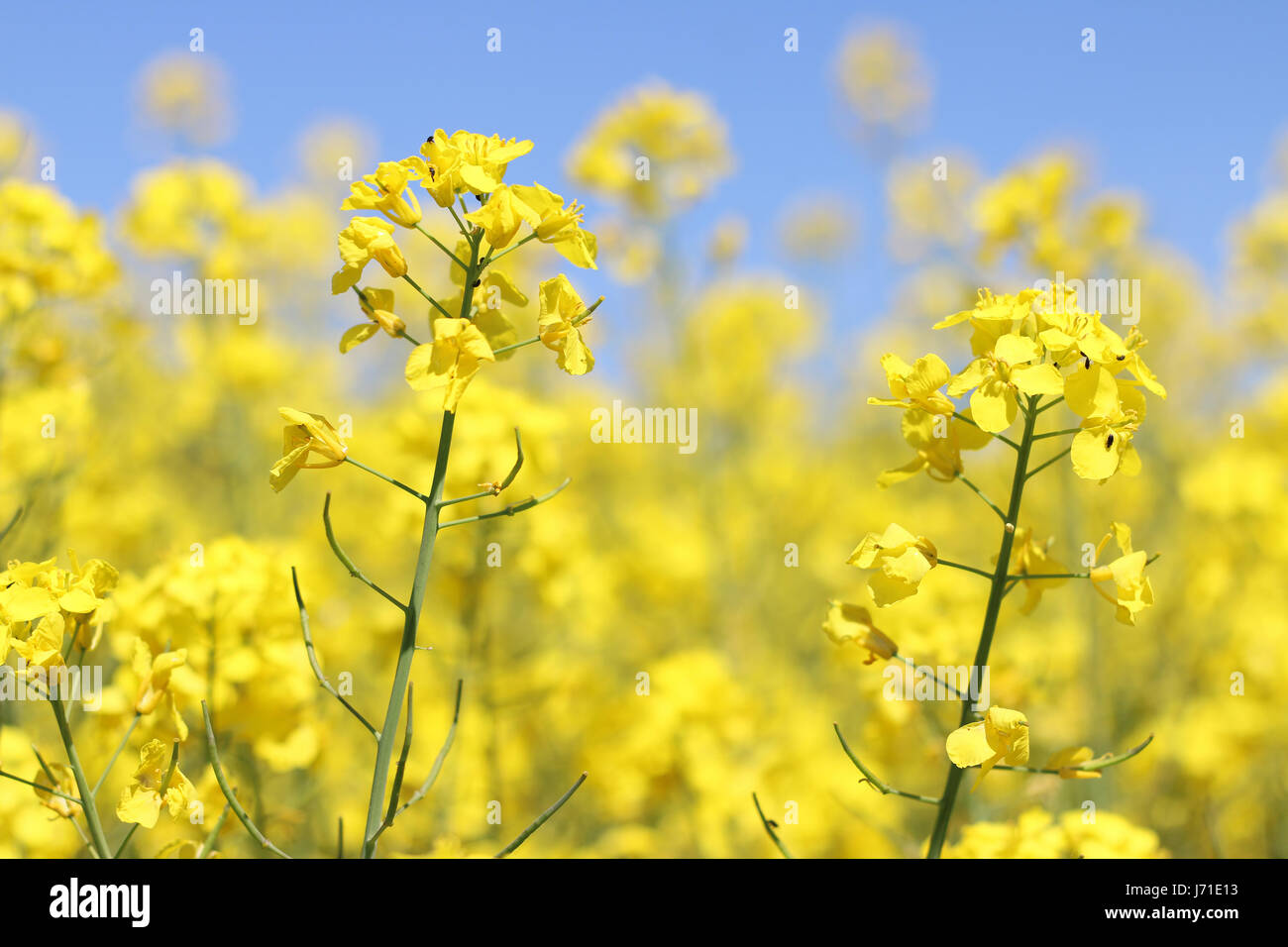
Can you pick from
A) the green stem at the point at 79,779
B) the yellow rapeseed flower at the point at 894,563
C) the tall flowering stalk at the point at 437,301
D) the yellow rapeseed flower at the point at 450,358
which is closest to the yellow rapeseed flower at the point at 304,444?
the tall flowering stalk at the point at 437,301

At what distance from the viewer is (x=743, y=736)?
10.6 ft

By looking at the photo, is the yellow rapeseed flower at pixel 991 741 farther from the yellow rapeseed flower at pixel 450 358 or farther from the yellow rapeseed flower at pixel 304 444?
the yellow rapeseed flower at pixel 304 444

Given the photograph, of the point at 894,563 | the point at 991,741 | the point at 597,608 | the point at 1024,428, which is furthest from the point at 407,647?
the point at 597,608

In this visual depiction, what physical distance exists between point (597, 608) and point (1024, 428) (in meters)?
3.30

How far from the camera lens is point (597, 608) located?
177 inches

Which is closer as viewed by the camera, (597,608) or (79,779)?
(79,779)

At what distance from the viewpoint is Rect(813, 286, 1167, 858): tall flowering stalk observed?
129cm

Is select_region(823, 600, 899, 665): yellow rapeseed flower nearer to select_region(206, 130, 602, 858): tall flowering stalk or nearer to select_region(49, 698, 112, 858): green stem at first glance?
select_region(206, 130, 602, 858): tall flowering stalk

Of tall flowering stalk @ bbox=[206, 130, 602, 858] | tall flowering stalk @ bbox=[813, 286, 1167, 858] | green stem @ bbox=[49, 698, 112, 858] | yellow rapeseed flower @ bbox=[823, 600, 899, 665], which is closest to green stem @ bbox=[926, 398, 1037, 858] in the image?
tall flowering stalk @ bbox=[813, 286, 1167, 858]

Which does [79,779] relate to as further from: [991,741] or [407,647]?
[991,741]

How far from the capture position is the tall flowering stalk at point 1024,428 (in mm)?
1288
